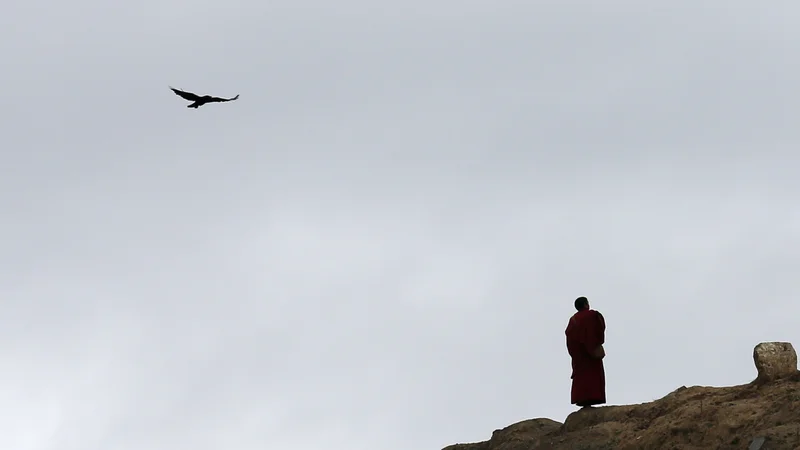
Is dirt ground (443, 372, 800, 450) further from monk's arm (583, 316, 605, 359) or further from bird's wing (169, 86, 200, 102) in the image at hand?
bird's wing (169, 86, 200, 102)

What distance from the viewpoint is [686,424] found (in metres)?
17.5

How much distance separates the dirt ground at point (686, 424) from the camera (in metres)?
16.6

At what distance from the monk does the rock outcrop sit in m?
0.25

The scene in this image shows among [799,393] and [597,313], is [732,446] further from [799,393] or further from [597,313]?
[597,313]

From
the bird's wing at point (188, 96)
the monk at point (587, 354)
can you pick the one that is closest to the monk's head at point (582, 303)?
the monk at point (587, 354)

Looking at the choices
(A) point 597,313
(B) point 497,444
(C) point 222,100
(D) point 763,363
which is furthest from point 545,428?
(C) point 222,100

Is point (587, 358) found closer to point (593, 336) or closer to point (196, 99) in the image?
point (593, 336)

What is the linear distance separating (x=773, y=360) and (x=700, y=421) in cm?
156

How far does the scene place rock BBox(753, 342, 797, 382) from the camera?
1800cm

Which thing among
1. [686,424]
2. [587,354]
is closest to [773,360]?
[686,424]

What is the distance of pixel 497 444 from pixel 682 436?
381 centimetres

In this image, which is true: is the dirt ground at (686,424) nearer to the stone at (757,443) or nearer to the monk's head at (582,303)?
the stone at (757,443)

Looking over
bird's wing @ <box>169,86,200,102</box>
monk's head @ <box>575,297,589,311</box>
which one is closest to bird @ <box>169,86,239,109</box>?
bird's wing @ <box>169,86,200,102</box>

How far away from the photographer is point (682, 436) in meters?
17.3
